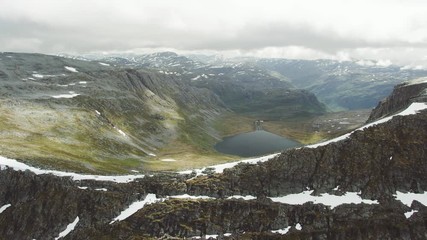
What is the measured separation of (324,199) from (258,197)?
13504 millimetres

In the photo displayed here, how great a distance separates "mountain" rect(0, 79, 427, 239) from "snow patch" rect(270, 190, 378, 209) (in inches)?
8.1

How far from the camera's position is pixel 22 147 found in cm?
12106

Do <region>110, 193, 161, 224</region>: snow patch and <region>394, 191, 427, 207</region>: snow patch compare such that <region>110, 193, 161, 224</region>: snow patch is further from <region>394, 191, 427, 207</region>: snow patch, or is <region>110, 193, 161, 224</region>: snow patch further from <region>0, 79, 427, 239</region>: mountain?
<region>394, 191, 427, 207</region>: snow patch

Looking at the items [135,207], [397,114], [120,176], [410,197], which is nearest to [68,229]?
[135,207]

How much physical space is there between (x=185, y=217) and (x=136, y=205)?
11.7 metres

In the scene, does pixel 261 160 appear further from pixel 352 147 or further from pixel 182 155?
pixel 182 155

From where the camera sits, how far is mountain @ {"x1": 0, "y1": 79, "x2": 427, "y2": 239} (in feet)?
274

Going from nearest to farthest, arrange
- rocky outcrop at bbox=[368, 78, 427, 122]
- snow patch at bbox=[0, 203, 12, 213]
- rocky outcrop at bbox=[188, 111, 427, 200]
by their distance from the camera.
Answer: rocky outcrop at bbox=[188, 111, 427, 200] < snow patch at bbox=[0, 203, 12, 213] < rocky outcrop at bbox=[368, 78, 427, 122]

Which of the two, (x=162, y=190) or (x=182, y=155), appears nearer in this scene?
(x=162, y=190)

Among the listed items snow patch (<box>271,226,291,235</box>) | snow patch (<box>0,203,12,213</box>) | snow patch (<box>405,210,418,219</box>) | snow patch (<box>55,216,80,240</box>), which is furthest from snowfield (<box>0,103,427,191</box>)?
snow patch (<box>405,210,418,219</box>)

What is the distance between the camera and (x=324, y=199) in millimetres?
88125

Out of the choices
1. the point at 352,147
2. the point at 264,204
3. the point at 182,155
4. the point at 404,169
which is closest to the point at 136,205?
the point at 264,204

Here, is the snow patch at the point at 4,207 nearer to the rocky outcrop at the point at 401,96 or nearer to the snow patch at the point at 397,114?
the snow patch at the point at 397,114

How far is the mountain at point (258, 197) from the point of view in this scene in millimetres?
83375
